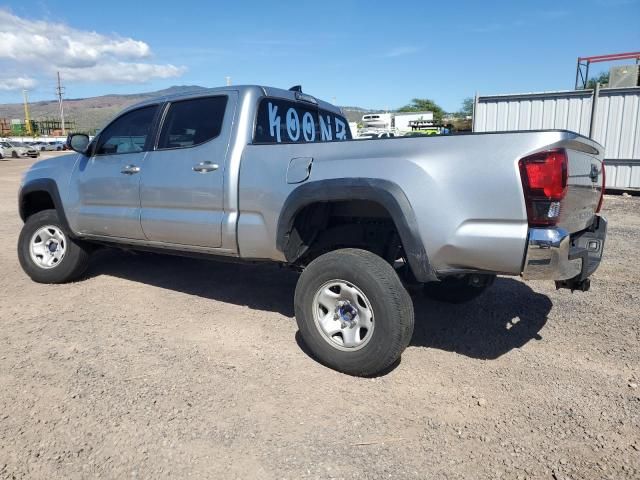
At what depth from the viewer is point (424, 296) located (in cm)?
478

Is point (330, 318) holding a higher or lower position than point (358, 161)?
lower

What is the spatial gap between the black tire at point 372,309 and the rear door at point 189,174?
0.99m

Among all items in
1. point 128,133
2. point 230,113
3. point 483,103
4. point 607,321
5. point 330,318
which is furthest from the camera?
point 483,103

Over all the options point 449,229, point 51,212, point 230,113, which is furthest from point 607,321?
point 51,212

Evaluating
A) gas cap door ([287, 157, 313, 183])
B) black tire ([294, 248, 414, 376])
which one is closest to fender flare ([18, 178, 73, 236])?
gas cap door ([287, 157, 313, 183])

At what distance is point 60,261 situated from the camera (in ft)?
17.0

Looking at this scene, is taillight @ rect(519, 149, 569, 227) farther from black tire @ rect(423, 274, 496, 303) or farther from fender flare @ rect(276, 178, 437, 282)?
black tire @ rect(423, 274, 496, 303)

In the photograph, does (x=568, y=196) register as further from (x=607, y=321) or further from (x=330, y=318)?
(x=607, y=321)

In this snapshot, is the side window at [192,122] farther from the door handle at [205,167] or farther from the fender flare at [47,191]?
the fender flare at [47,191]

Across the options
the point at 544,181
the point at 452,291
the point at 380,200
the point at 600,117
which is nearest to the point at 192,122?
the point at 380,200

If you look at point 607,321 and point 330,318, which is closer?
point 330,318

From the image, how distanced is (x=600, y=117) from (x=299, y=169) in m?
12.1

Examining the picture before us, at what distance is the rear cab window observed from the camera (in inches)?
156

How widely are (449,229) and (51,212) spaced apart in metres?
4.39
